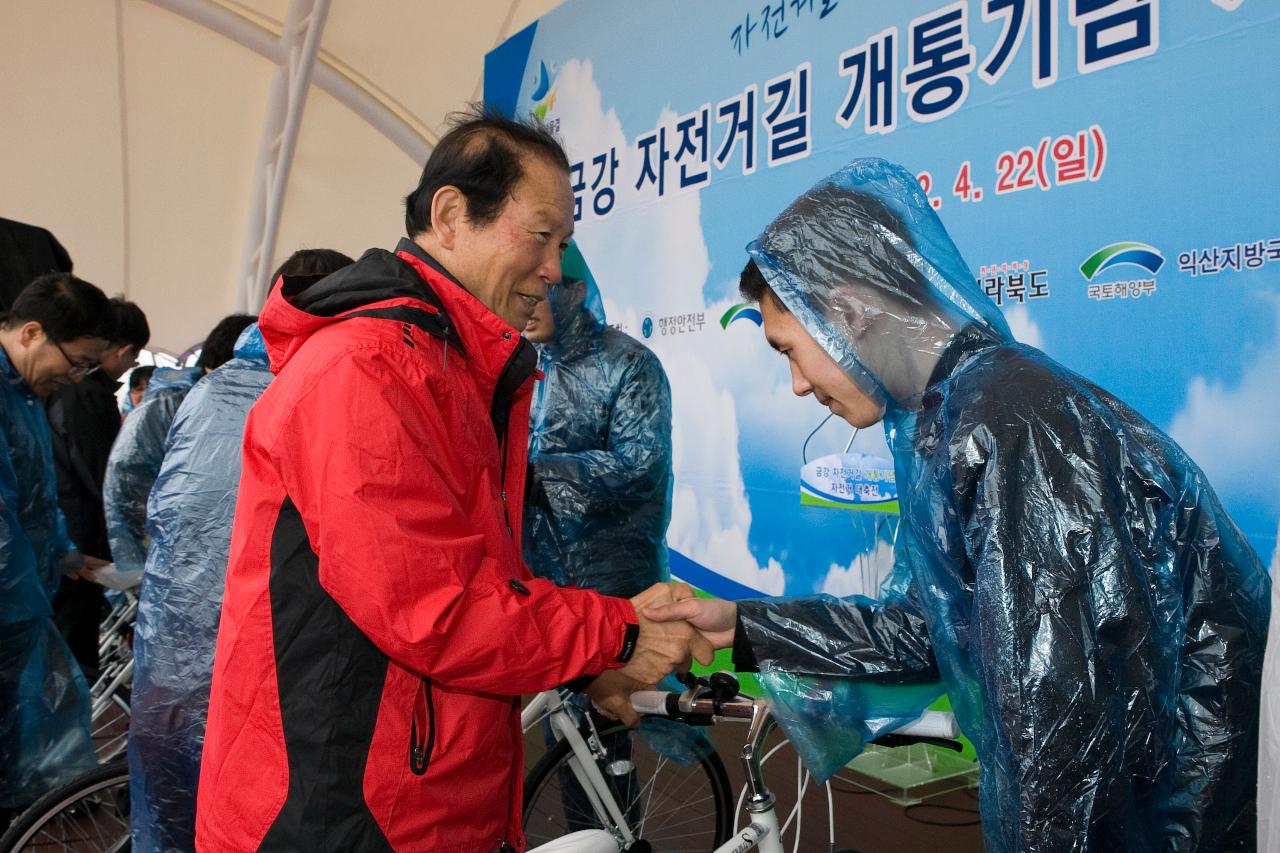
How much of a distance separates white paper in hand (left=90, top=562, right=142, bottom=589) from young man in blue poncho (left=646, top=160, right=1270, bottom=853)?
7.50 ft

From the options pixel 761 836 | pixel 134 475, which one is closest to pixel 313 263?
pixel 761 836

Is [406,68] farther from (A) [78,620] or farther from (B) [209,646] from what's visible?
(B) [209,646]

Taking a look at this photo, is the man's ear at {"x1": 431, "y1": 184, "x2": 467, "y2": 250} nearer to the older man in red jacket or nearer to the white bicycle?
the older man in red jacket

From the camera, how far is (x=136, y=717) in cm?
195

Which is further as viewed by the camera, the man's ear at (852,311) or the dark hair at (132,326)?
the dark hair at (132,326)

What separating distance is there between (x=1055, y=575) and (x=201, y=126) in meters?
11.5

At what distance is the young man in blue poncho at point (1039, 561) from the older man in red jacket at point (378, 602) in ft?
1.32

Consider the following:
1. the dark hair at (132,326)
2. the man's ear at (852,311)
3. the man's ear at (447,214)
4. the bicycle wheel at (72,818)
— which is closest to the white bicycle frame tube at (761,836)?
the man's ear at (852,311)

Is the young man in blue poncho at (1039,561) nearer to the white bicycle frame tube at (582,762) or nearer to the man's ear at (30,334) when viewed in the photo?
the white bicycle frame tube at (582,762)

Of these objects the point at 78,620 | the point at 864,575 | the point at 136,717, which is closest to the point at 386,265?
the point at 136,717

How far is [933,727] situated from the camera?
1304mm

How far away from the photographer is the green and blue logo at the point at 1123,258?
253 centimetres

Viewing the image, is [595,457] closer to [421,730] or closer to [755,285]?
[755,285]

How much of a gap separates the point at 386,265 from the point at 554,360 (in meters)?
1.54
